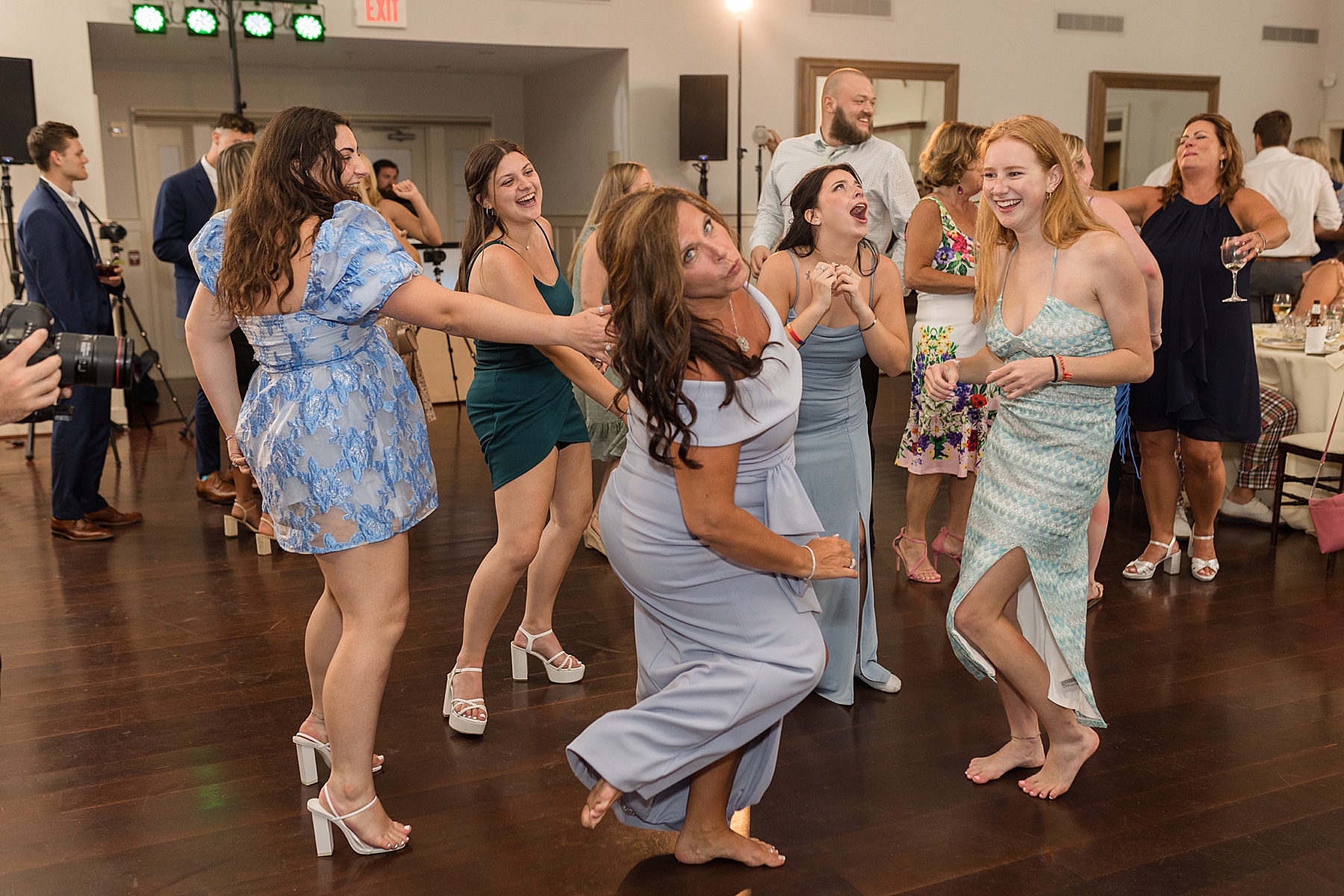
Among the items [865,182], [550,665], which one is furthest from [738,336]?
Result: [865,182]

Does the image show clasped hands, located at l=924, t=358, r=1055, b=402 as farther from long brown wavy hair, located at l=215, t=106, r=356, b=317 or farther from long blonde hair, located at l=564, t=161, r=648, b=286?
long blonde hair, located at l=564, t=161, r=648, b=286

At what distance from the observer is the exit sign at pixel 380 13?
315 inches

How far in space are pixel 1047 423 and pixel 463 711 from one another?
5.31ft

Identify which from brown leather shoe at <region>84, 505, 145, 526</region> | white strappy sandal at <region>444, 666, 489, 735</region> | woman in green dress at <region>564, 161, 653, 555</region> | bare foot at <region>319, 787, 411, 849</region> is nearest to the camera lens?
bare foot at <region>319, 787, 411, 849</region>

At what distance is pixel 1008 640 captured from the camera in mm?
2420

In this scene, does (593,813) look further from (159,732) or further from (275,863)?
(159,732)

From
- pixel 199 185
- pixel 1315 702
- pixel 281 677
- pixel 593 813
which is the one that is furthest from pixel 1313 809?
pixel 199 185

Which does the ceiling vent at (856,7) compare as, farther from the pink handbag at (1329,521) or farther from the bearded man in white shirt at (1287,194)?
the pink handbag at (1329,521)

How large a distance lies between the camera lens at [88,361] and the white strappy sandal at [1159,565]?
3.49m

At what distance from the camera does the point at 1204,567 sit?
407 centimetres

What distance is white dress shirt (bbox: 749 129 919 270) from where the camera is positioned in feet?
14.0

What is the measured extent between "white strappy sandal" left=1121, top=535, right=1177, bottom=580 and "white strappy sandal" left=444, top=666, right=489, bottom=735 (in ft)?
8.22

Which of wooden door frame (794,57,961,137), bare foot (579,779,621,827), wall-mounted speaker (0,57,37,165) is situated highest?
wooden door frame (794,57,961,137)

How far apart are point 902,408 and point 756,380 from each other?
600 cm
